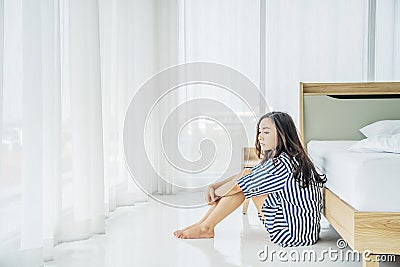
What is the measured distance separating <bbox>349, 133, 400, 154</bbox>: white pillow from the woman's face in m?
0.43

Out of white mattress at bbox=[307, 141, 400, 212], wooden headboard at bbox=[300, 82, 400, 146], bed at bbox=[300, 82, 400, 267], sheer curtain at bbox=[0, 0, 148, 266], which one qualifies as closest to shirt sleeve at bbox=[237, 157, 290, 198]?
bed at bbox=[300, 82, 400, 267]

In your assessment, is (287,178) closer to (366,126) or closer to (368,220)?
(368,220)

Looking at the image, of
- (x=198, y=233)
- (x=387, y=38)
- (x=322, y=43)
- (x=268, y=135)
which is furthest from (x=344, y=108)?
(x=198, y=233)

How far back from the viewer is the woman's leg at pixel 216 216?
115 inches

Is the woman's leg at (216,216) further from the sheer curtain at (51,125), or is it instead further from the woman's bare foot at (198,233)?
the sheer curtain at (51,125)

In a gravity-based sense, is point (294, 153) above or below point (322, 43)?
below

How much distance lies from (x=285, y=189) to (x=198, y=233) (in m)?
0.55

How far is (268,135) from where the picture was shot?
9.61ft

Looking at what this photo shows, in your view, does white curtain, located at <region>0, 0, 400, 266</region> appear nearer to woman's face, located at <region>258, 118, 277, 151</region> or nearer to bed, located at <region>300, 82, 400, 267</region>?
woman's face, located at <region>258, 118, 277, 151</region>

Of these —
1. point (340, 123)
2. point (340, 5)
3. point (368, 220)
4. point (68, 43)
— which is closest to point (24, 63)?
point (68, 43)

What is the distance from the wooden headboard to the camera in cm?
420

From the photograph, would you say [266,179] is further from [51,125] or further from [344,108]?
[344,108]

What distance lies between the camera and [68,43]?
2861mm

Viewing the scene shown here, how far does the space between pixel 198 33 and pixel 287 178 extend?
2.49 metres
